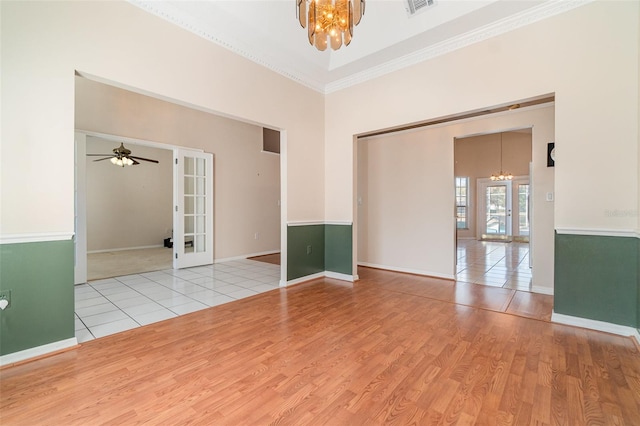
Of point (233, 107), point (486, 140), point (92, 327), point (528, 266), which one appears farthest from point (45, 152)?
point (486, 140)

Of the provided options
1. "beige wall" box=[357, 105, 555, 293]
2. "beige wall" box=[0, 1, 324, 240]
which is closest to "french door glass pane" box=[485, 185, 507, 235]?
"beige wall" box=[357, 105, 555, 293]

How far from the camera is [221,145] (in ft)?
19.7

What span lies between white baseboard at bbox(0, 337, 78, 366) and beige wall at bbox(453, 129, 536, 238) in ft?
33.4

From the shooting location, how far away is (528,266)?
5617mm

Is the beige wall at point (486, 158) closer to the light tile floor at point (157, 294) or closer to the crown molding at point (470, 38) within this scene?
the crown molding at point (470, 38)

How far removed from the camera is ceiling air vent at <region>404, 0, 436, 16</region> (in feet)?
10.1

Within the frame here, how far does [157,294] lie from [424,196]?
4396 millimetres

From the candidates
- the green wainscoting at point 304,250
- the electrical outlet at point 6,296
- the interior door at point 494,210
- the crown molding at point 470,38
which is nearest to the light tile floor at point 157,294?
the green wainscoting at point 304,250

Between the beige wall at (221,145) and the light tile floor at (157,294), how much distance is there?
1.27 meters

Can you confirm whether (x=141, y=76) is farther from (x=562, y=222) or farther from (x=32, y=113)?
(x=562, y=222)

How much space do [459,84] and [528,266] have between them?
169 inches

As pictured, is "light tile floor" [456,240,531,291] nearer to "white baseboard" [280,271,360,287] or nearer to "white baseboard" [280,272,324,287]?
"white baseboard" [280,271,360,287]

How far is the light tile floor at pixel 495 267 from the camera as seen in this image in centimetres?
440

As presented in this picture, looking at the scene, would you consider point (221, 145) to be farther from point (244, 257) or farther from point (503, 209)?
point (503, 209)
